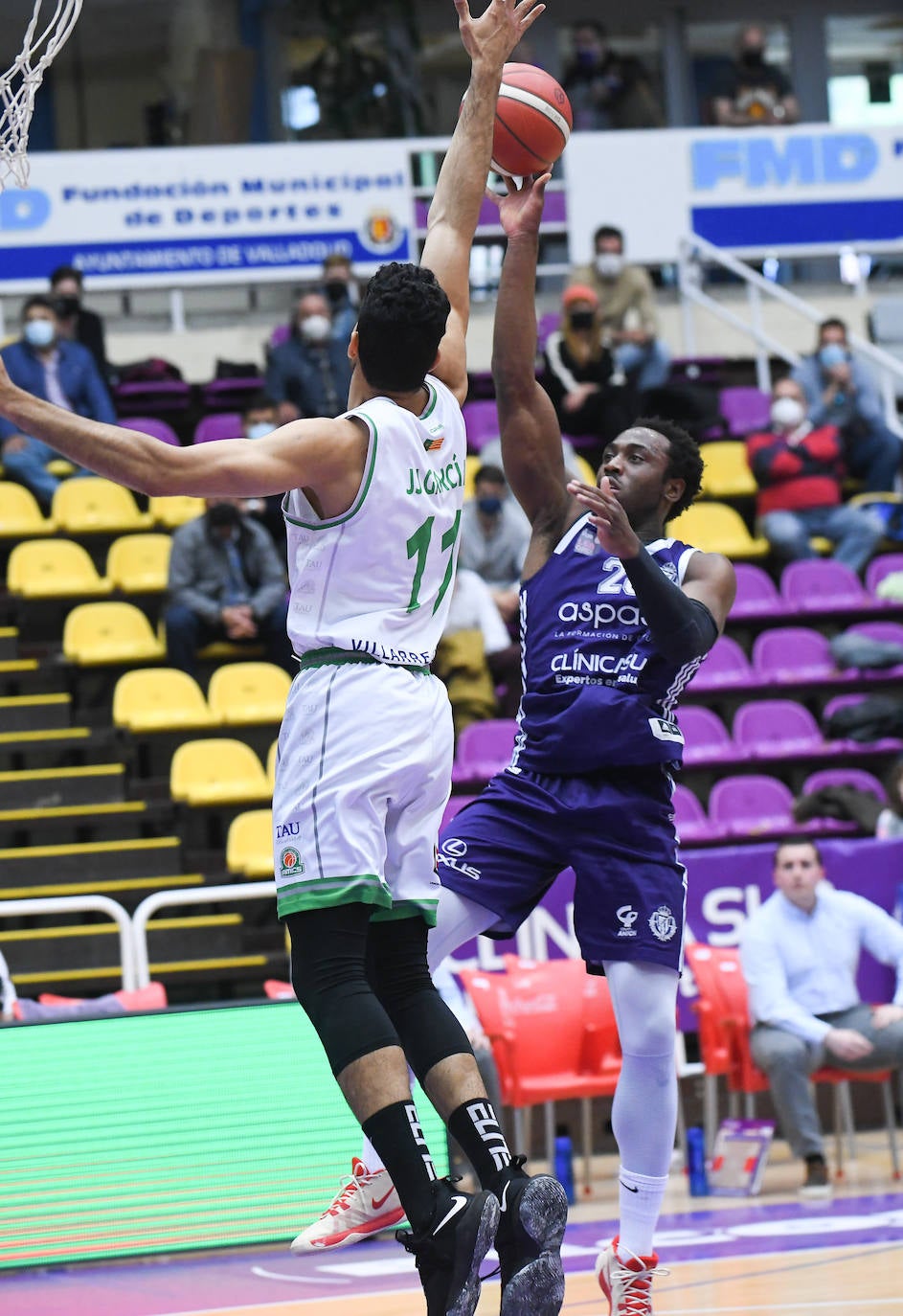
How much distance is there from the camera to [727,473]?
42.7 ft

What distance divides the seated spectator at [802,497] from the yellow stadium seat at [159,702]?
388 cm

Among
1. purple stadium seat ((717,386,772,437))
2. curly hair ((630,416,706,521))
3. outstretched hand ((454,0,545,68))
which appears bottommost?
curly hair ((630,416,706,521))

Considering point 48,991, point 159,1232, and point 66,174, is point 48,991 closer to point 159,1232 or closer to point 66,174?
point 159,1232

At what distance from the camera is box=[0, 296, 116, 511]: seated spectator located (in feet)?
39.4

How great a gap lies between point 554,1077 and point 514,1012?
304 millimetres

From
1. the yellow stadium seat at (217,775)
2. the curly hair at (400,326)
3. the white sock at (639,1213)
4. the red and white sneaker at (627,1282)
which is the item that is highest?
the curly hair at (400,326)

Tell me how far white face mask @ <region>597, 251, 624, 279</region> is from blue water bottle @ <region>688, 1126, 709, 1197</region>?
7.07m

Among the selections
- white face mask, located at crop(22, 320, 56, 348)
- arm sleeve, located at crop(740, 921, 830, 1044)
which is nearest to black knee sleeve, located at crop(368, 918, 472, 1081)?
arm sleeve, located at crop(740, 921, 830, 1044)

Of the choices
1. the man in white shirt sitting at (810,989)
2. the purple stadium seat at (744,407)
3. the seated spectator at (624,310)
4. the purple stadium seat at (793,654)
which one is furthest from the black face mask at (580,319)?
the man in white shirt sitting at (810,989)

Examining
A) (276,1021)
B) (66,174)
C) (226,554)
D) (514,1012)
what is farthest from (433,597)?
(66,174)

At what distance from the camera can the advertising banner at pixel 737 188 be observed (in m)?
14.6

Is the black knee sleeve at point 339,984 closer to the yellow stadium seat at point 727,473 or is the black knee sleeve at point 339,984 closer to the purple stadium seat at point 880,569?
the purple stadium seat at point 880,569

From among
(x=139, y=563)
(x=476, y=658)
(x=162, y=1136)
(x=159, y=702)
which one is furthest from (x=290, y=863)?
(x=139, y=563)

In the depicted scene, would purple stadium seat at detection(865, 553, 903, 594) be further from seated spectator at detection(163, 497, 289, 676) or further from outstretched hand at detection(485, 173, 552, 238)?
outstretched hand at detection(485, 173, 552, 238)
